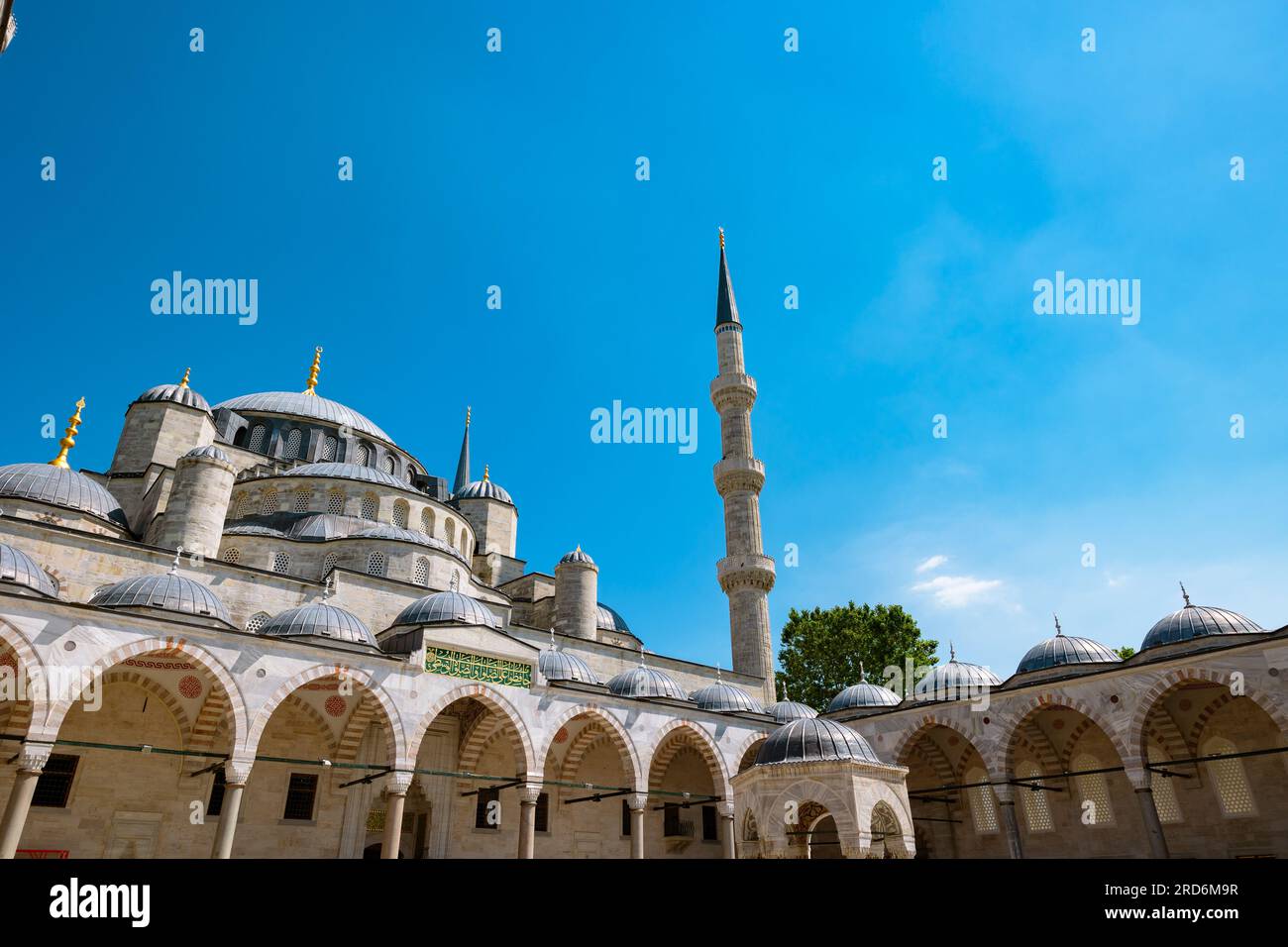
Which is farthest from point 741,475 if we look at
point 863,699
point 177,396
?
point 177,396

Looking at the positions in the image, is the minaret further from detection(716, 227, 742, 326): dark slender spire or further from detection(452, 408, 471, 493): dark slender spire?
detection(452, 408, 471, 493): dark slender spire

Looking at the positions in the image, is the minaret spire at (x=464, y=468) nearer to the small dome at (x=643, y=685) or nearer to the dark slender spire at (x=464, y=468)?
the dark slender spire at (x=464, y=468)

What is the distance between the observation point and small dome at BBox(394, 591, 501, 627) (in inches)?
601

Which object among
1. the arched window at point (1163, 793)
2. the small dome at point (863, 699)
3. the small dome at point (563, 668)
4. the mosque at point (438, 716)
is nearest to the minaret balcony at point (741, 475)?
the mosque at point (438, 716)

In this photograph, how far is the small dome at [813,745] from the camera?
8734 mm

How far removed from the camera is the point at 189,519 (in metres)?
15.7

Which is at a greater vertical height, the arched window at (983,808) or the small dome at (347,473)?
the small dome at (347,473)

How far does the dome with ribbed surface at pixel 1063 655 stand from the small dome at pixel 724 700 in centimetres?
615

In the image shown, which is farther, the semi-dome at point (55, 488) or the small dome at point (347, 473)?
the small dome at point (347, 473)

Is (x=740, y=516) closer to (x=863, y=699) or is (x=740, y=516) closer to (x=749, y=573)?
(x=749, y=573)
